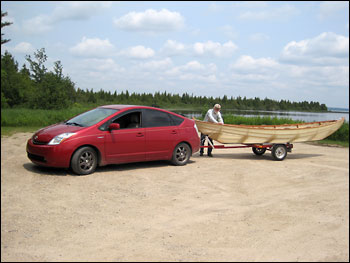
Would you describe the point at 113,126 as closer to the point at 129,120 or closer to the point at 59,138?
the point at 129,120

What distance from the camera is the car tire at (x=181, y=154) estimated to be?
1083cm

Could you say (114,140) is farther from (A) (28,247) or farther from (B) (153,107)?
(A) (28,247)

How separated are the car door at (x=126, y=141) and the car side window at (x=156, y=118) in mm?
224

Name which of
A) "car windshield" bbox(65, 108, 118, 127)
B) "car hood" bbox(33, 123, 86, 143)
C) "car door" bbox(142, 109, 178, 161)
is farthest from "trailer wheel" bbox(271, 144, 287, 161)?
"car hood" bbox(33, 123, 86, 143)

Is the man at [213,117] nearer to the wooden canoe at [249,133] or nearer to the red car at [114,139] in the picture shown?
the wooden canoe at [249,133]

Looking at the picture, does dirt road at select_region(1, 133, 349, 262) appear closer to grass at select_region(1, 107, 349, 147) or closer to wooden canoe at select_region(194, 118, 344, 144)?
wooden canoe at select_region(194, 118, 344, 144)

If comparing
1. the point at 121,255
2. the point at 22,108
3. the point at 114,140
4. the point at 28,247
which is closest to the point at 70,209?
the point at 28,247

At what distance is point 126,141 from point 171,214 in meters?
3.85

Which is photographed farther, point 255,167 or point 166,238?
point 255,167

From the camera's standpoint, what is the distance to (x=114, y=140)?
9.43 metres

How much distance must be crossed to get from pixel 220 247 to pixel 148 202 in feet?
7.87

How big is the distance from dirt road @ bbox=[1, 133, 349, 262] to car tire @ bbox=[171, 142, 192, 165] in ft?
0.88

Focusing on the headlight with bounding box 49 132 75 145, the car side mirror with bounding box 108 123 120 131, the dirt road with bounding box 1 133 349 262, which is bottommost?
the dirt road with bounding box 1 133 349 262

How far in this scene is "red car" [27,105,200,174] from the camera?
8.72m
